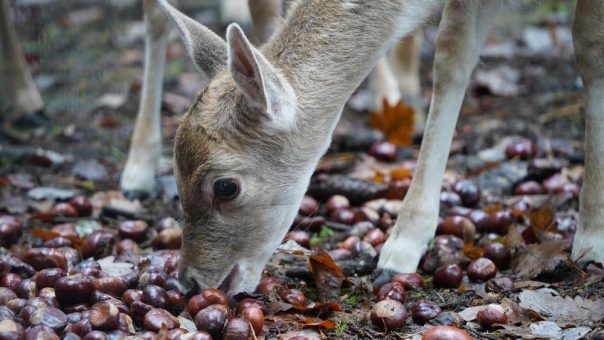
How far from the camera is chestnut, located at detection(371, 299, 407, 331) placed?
178 inches

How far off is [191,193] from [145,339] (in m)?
0.95

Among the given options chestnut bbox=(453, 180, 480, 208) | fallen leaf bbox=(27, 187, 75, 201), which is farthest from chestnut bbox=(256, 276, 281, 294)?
fallen leaf bbox=(27, 187, 75, 201)

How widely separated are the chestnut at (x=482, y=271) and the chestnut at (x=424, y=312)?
2.06 ft

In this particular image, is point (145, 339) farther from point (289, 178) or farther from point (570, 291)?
point (570, 291)

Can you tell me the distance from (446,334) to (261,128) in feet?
4.82

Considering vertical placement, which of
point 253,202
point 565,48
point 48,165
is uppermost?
point 565,48

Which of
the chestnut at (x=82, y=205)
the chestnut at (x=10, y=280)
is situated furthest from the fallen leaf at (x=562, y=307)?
the chestnut at (x=82, y=205)

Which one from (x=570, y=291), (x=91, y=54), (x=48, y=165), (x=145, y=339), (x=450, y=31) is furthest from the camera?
(x=91, y=54)

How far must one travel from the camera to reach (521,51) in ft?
37.4

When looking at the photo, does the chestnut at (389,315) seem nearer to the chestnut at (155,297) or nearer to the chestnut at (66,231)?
the chestnut at (155,297)

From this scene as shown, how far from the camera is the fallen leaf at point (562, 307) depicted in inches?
176

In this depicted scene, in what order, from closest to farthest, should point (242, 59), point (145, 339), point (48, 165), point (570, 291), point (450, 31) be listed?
1. point (145, 339)
2. point (242, 59)
3. point (570, 291)
4. point (450, 31)
5. point (48, 165)

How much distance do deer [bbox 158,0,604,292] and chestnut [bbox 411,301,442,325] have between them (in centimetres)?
67

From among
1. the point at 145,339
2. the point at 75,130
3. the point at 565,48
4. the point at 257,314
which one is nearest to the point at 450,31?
the point at 257,314
